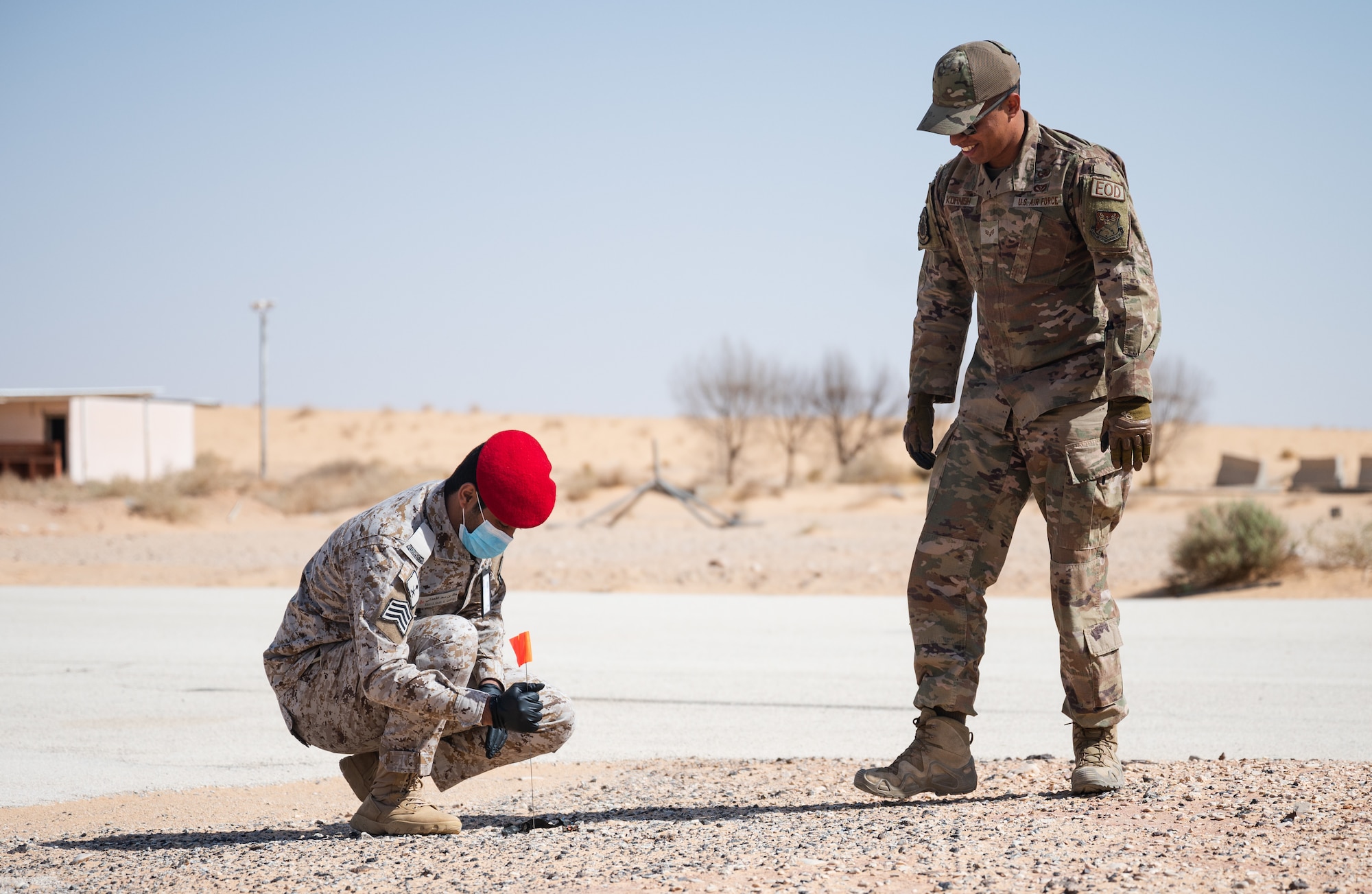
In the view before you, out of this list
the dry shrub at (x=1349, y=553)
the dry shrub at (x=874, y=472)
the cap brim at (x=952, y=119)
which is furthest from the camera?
the dry shrub at (x=874, y=472)

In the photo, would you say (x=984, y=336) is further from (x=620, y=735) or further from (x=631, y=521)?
(x=631, y=521)

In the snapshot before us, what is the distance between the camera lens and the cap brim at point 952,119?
4.18m

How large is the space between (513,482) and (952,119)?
6.33 ft

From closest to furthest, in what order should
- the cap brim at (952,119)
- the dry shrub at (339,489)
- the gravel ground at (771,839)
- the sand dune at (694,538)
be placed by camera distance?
the gravel ground at (771,839) → the cap brim at (952,119) → the sand dune at (694,538) → the dry shrub at (339,489)

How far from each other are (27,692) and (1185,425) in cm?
4571

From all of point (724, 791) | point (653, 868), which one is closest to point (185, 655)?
point (724, 791)

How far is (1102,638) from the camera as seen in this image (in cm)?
416

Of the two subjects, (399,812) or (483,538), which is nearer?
(483,538)

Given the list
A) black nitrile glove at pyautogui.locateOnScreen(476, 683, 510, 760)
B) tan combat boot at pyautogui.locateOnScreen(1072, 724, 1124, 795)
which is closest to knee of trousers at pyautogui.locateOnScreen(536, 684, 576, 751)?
black nitrile glove at pyautogui.locateOnScreen(476, 683, 510, 760)

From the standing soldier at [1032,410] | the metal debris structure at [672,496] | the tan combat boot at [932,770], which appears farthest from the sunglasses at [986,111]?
the metal debris structure at [672,496]

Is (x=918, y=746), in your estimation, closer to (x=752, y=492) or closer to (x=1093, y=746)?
(x=1093, y=746)

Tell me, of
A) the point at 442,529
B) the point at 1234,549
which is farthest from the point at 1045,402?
the point at 1234,549

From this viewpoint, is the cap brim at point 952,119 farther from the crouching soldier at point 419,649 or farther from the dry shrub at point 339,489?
the dry shrub at point 339,489

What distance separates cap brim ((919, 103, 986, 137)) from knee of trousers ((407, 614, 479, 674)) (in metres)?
2.32
